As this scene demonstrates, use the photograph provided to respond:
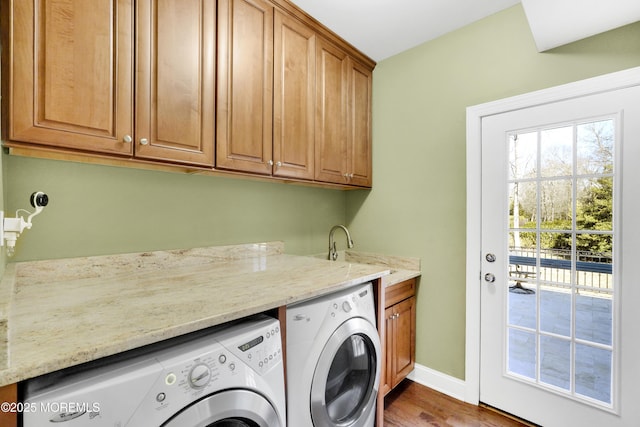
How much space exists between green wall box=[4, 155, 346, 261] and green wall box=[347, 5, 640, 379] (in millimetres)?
845

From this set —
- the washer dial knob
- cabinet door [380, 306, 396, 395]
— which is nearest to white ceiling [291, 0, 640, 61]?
cabinet door [380, 306, 396, 395]

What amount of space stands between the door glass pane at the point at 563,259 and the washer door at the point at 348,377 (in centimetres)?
97

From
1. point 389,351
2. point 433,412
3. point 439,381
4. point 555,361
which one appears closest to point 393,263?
point 389,351

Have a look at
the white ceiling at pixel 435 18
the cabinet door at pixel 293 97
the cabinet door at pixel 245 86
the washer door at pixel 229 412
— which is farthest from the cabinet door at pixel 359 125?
the washer door at pixel 229 412

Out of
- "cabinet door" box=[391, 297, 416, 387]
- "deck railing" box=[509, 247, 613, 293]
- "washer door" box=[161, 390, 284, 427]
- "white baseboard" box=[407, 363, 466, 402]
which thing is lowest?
"white baseboard" box=[407, 363, 466, 402]

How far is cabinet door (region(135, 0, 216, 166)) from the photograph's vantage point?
129cm

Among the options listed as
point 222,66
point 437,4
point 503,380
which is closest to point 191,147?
point 222,66

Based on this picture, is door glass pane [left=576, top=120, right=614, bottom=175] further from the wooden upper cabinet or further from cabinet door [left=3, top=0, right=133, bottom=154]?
cabinet door [left=3, top=0, right=133, bottom=154]

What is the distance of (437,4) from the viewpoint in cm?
183

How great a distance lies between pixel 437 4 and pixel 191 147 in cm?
171

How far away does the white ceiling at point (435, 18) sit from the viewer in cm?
139

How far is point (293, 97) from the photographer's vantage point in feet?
6.25

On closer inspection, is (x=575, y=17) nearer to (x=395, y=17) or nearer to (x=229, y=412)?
(x=395, y=17)

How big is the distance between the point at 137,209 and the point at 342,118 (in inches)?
59.5
